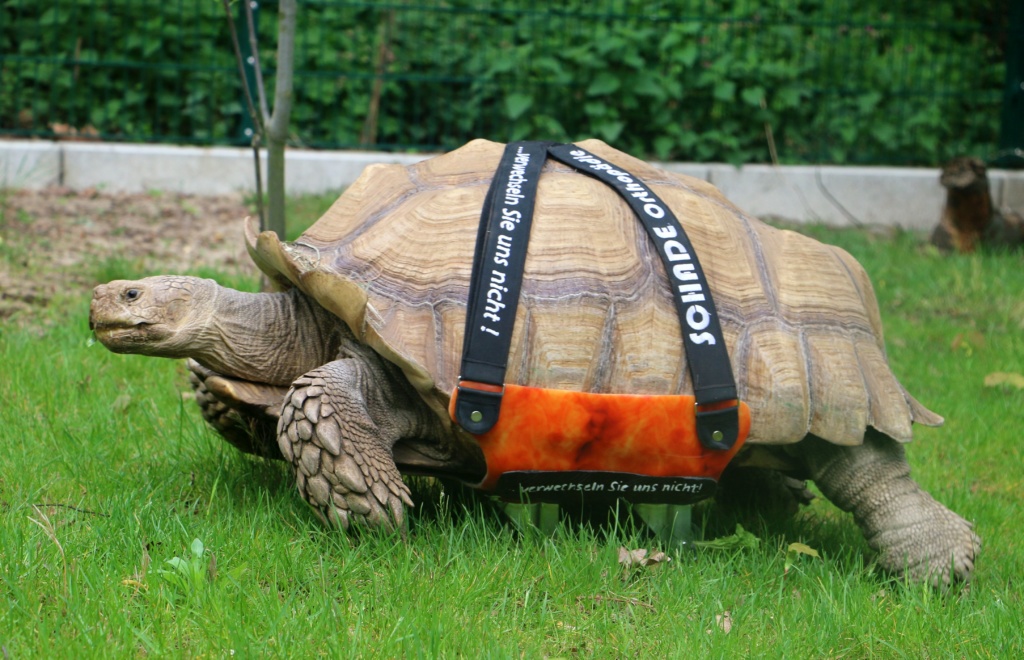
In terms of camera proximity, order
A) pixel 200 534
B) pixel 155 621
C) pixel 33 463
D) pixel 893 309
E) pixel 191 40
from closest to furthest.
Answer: pixel 155 621
pixel 200 534
pixel 33 463
pixel 893 309
pixel 191 40

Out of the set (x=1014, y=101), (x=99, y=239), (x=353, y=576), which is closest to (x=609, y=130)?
(x=1014, y=101)

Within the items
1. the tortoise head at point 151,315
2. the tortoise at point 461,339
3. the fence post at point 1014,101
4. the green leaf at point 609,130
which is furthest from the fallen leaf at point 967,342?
the tortoise head at point 151,315

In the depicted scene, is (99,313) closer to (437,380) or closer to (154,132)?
(437,380)

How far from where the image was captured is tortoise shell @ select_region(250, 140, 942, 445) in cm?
287

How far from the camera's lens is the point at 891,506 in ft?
10.5

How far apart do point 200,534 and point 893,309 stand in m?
4.63

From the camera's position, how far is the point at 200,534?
108 inches

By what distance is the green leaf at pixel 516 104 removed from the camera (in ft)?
26.2

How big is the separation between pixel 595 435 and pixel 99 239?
4150 millimetres

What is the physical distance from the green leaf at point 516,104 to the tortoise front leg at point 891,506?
5.15 metres

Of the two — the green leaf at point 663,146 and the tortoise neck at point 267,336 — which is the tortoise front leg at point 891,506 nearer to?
the tortoise neck at point 267,336

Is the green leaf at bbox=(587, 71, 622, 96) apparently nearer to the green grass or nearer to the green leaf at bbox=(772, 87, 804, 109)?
the green leaf at bbox=(772, 87, 804, 109)

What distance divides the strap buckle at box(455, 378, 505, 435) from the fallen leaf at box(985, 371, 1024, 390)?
10.1 feet

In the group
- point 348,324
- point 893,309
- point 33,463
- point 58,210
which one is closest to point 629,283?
point 348,324
